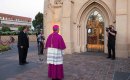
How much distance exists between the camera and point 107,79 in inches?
379

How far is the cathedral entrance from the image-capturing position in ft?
64.9

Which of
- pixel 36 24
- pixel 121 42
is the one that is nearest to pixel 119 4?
pixel 121 42

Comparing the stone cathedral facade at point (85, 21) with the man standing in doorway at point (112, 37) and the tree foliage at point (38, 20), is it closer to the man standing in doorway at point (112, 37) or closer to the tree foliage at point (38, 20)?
the man standing in doorway at point (112, 37)

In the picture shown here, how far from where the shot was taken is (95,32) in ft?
65.9

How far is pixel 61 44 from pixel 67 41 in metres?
9.48

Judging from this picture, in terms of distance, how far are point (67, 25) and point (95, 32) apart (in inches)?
96.3

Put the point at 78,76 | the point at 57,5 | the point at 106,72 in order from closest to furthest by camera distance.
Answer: the point at 78,76
the point at 106,72
the point at 57,5

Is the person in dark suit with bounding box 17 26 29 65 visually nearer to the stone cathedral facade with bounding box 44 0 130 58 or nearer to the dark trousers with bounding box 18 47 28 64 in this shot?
the dark trousers with bounding box 18 47 28 64

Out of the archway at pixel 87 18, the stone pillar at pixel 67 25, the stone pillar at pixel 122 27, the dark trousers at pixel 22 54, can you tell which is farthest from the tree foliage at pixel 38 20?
the dark trousers at pixel 22 54

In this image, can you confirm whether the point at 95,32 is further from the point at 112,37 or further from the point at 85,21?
the point at 112,37

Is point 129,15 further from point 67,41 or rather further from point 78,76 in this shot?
point 78,76

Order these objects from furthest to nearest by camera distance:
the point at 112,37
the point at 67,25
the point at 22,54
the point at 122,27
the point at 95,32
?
the point at 95,32, the point at 67,25, the point at 122,27, the point at 112,37, the point at 22,54

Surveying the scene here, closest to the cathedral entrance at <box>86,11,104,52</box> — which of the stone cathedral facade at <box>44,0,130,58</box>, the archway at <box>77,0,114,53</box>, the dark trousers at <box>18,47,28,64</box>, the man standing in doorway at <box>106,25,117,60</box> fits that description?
the stone cathedral facade at <box>44,0,130,58</box>

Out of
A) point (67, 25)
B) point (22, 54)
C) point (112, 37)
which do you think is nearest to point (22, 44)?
→ point (22, 54)
